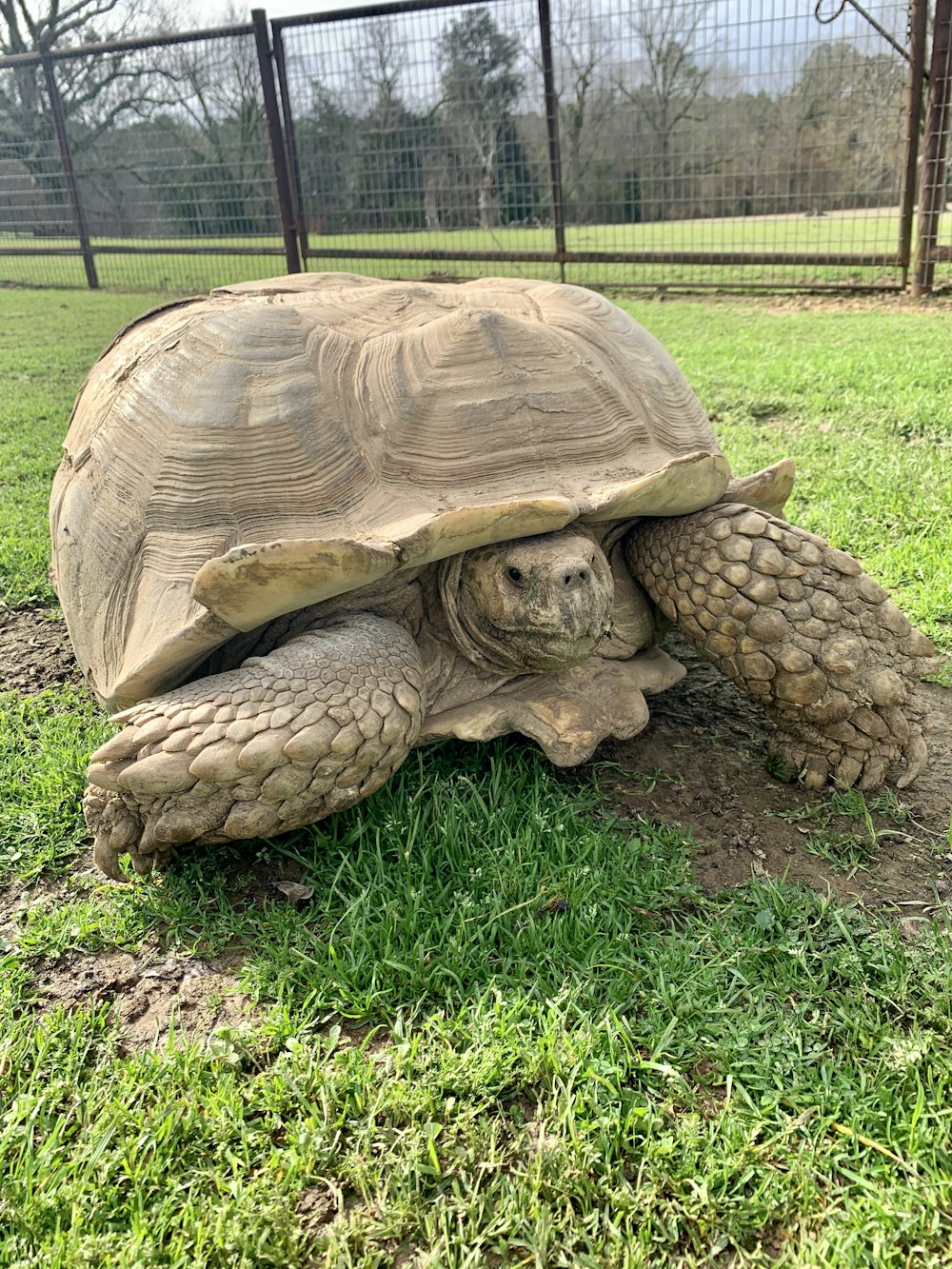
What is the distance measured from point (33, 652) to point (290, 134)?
30.2ft

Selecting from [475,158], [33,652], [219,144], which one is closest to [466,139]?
[475,158]

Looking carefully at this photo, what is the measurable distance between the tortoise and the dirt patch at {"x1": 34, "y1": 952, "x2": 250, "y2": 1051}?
0.24m

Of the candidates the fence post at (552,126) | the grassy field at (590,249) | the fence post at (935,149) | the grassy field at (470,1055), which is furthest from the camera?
the fence post at (552,126)

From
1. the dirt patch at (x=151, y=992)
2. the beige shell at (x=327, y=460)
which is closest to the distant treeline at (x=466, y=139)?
the beige shell at (x=327, y=460)

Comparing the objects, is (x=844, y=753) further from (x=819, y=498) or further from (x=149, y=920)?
(x=819, y=498)

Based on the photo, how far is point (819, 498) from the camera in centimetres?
393

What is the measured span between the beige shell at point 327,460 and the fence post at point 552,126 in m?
7.88

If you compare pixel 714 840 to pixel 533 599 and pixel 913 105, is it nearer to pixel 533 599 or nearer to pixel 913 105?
pixel 533 599

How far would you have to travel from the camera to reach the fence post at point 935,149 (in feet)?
24.2

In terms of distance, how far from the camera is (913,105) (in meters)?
7.47

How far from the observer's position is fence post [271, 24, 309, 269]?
10055 millimetres

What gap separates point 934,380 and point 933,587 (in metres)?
2.81

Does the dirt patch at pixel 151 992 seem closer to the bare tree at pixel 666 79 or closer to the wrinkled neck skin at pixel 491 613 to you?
the wrinkled neck skin at pixel 491 613

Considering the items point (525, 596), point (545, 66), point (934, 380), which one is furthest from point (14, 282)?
point (525, 596)
